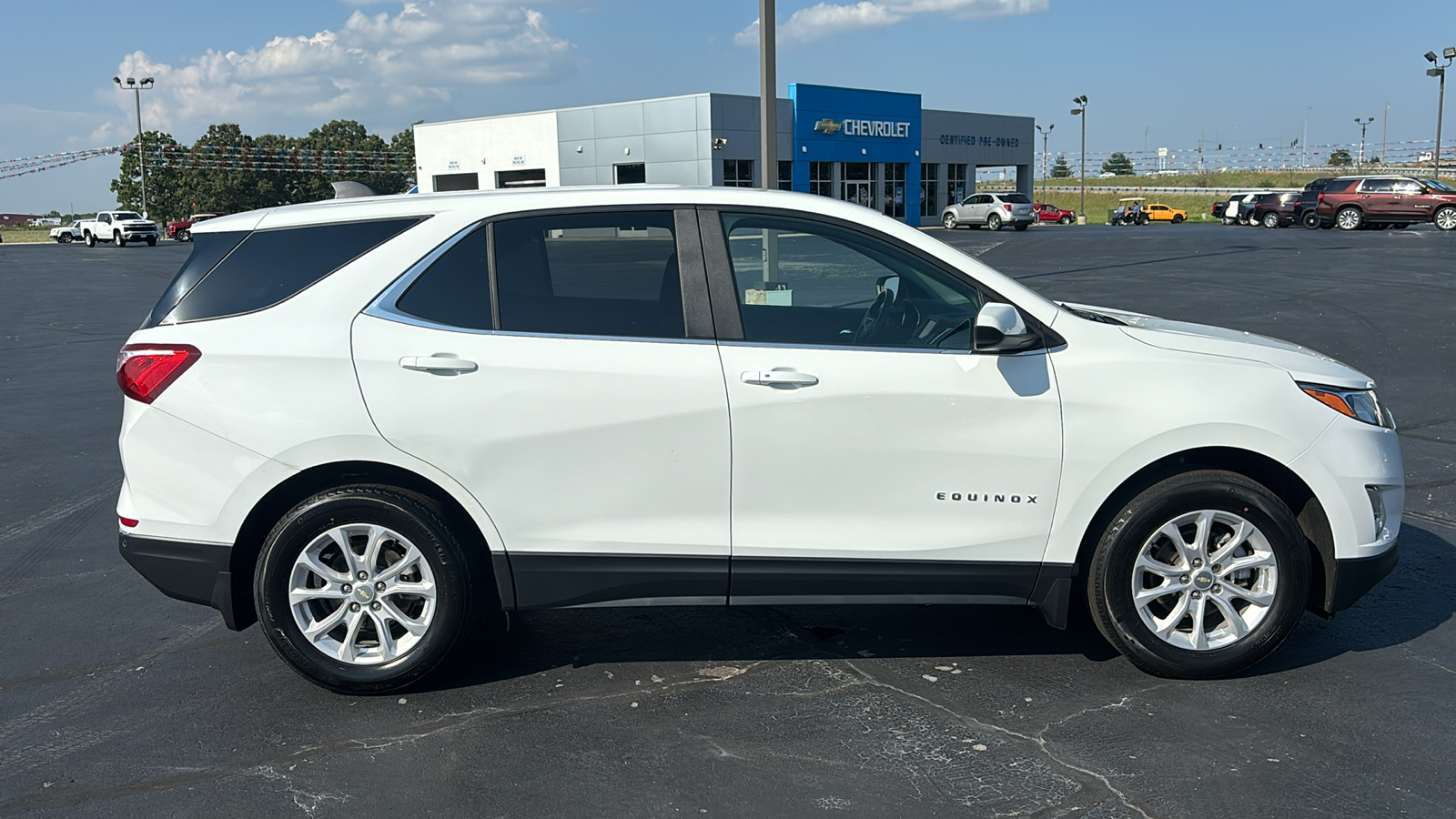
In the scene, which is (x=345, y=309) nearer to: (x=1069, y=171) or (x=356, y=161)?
(x=356, y=161)

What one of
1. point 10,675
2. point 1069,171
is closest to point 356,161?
point 10,675

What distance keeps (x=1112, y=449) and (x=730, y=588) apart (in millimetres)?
1460

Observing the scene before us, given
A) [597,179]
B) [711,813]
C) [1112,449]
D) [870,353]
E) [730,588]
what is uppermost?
[597,179]

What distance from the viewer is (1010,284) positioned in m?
4.12

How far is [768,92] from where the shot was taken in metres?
11.8

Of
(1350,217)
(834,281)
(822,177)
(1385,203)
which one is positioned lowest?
(834,281)

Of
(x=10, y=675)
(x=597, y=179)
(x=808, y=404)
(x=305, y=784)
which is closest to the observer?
(x=305, y=784)

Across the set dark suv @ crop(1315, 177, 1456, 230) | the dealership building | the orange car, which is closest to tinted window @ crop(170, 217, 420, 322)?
dark suv @ crop(1315, 177, 1456, 230)

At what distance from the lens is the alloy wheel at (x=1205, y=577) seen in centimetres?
406

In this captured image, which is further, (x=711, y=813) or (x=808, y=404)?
(x=808, y=404)

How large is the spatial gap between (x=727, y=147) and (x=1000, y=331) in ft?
175

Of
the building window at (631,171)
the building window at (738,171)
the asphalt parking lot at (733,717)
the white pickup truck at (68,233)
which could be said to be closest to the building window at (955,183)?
the building window at (738,171)

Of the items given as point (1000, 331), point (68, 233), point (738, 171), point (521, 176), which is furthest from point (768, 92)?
point (68, 233)

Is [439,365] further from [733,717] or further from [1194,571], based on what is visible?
[1194,571]
